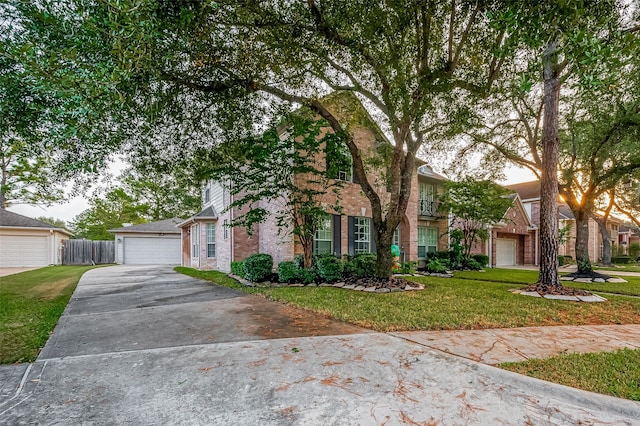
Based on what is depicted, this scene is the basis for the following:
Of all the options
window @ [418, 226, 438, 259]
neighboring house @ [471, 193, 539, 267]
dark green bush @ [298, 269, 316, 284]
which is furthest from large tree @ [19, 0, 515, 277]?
neighboring house @ [471, 193, 539, 267]

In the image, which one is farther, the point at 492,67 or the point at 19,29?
the point at 492,67

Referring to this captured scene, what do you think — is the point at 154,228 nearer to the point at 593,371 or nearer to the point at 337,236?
the point at 337,236

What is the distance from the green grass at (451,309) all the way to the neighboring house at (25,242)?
1952cm

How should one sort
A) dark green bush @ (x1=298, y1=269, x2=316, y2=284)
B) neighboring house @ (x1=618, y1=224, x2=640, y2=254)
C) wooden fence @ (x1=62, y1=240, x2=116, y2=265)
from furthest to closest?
neighboring house @ (x1=618, y1=224, x2=640, y2=254) → wooden fence @ (x1=62, y1=240, x2=116, y2=265) → dark green bush @ (x1=298, y1=269, x2=316, y2=284)

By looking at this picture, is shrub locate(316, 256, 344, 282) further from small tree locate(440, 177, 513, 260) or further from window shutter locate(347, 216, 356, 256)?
small tree locate(440, 177, 513, 260)

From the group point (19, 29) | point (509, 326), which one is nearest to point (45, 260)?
point (19, 29)

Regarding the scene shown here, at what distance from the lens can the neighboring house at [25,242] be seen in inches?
780

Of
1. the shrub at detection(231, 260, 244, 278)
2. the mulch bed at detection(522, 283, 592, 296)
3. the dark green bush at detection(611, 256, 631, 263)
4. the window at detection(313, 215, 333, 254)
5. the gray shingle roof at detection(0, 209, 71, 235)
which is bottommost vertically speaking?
the dark green bush at detection(611, 256, 631, 263)


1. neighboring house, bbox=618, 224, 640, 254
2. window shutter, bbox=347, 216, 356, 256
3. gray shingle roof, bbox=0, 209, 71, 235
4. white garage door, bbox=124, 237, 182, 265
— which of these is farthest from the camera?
neighboring house, bbox=618, 224, 640, 254

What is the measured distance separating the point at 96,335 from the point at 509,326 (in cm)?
Answer: 645

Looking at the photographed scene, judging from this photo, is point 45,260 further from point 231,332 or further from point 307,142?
point 231,332

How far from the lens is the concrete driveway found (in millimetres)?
2643

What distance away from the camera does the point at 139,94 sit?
6.07m

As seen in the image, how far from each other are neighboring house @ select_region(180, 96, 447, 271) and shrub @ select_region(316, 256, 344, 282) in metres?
1.47
